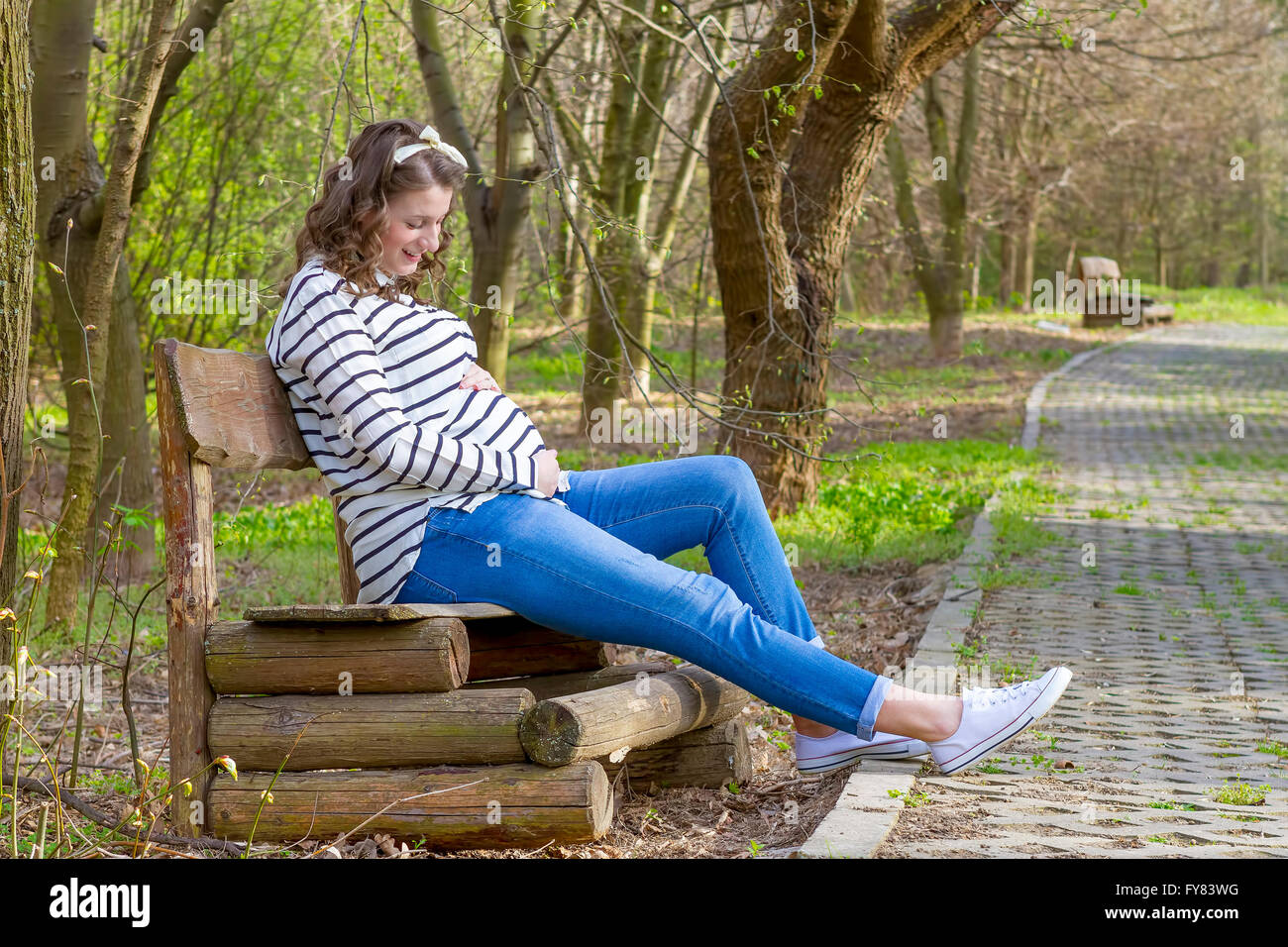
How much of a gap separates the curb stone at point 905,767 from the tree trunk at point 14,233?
2.14 meters

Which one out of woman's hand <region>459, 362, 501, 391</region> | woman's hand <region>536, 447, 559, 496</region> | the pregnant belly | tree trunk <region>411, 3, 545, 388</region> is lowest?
woman's hand <region>536, 447, 559, 496</region>

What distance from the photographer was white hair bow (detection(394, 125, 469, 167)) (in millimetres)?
3521

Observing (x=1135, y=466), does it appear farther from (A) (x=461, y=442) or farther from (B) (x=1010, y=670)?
(A) (x=461, y=442)

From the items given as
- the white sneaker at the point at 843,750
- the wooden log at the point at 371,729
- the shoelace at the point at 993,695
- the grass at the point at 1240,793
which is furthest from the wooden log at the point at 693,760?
the grass at the point at 1240,793

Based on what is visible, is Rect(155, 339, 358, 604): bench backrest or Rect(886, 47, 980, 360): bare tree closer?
Rect(155, 339, 358, 604): bench backrest

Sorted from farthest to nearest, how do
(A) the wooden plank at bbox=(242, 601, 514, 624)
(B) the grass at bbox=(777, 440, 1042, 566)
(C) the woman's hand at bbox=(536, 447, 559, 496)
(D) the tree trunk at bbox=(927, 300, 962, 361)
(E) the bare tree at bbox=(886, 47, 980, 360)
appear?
(D) the tree trunk at bbox=(927, 300, 962, 361) → (E) the bare tree at bbox=(886, 47, 980, 360) → (B) the grass at bbox=(777, 440, 1042, 566) → (C) the woman's hand at bbox=(536, 447, 559, 496) → (A) the wooden plank at bbox=(242, 601, 514, 624)

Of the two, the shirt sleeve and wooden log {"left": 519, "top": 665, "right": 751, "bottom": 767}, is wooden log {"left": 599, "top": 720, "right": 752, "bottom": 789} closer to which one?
wooden log {"left": 519, "top": 665, "right": 751, "bottom": 767}

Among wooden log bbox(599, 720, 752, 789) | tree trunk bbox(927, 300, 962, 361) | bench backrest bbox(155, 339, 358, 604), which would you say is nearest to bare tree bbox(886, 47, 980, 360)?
tree trunk bbox(927, 300, 962, 361)

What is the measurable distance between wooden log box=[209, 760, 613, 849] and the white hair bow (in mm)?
1598

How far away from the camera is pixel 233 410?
343cm

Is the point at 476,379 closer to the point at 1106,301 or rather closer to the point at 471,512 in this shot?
the point at 471,512

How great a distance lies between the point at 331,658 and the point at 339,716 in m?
0.14

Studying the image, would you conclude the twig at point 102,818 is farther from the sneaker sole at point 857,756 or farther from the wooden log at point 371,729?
the sneaker sole at point 857,756

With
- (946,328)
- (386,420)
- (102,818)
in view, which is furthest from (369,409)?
(946,328)
